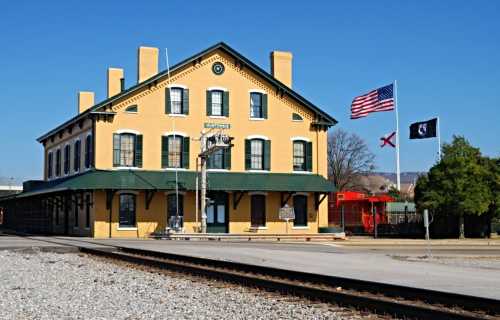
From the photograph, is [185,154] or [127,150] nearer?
[127,150]

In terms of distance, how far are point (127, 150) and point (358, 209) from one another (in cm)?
1704

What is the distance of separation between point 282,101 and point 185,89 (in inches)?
229

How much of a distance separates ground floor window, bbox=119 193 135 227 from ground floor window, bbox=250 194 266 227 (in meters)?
6.63

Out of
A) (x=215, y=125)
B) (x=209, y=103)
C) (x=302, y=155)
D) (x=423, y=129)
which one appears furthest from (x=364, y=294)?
(x=423, y=129)

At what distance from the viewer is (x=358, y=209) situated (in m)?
48.9

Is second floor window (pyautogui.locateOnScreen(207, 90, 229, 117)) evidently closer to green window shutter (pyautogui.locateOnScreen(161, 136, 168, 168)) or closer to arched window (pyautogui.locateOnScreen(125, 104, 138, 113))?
green window shutter (pyautogui.locateOnScreen(161, 136, 168, 168))

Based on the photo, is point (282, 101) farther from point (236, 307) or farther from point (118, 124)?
point (236, 307)

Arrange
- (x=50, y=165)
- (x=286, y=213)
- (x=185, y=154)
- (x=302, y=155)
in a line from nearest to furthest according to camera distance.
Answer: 1. (x=286, y=213)
2. (x=185, y=154)
3. (x=302, y=155)
4. (x=50, y=165)

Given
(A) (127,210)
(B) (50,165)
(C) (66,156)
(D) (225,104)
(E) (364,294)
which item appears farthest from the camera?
(B) (50,165)

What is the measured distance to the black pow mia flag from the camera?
46.5 meters

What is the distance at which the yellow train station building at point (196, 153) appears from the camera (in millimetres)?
38781

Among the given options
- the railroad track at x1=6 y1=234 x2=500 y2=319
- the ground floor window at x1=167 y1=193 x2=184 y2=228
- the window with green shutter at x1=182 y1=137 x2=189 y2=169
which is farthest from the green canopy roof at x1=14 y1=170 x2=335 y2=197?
the railroad track at x1=6 y1=234 x2=500 y2=319

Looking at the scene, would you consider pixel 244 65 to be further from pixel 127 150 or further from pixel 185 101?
pixel 127 150

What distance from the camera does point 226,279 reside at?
1487 cm
